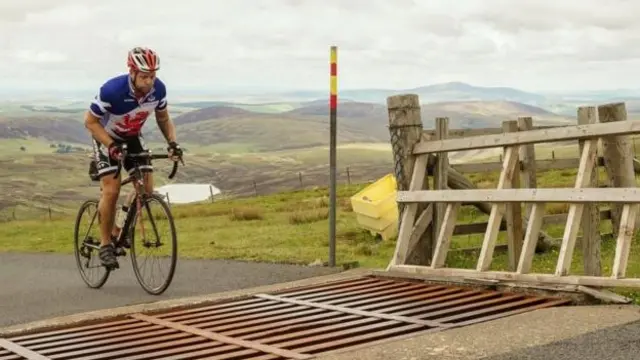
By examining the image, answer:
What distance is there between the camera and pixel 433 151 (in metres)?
8.31

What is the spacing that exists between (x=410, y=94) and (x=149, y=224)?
2.93m

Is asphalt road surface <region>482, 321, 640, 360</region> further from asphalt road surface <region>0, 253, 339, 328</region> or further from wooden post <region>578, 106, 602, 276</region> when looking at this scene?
asphalt road surface <region>0, 253, 339, 328</region>

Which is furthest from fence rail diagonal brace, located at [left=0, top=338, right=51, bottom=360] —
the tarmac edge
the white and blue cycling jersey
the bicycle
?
the white and blue cycling jersey

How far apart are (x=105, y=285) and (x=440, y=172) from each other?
3.89 m

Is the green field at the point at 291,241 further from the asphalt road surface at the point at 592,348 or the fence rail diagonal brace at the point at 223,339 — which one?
the fence rail diagonal brace at the point at 223,339

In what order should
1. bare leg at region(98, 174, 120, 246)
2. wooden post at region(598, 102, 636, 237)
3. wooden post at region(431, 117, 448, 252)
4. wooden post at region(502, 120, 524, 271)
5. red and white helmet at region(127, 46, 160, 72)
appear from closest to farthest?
1. red and white helmet at region(127, 46, 160, 72)
2. bare leg at region(98, 174, 120, 246)
3. wooden post at region(431, 117, 448, 252)
4. wooden post at region(502, 120, 524, 271)
5. wooden post at region(598, 102, 636, 237)

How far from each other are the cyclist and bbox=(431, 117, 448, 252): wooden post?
2834 mm

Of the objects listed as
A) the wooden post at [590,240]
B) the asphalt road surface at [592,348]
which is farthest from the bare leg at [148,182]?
the asphalt road surface at [592,348]

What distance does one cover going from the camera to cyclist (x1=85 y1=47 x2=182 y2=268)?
737cm

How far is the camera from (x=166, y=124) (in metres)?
8.09

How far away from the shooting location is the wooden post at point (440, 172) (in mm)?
8805

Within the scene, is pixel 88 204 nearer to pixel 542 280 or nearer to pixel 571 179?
Result: pixel 542 280

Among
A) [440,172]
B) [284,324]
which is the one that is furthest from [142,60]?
[440,172]

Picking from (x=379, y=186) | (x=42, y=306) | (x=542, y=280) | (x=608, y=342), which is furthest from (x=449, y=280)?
(x=379, y=186)
